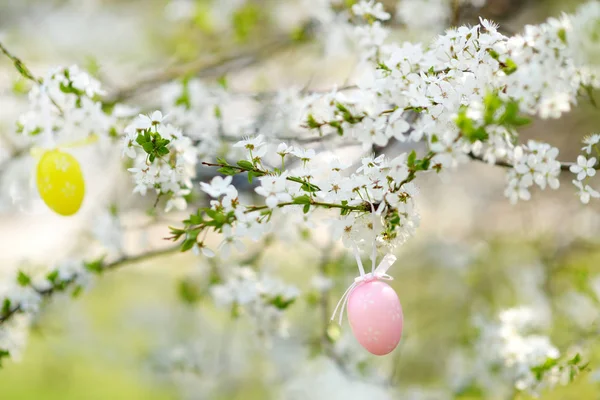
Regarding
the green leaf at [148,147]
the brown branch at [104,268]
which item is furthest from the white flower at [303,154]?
the brown branch at [104,268]

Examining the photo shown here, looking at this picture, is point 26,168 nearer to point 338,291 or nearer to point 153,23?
point 338,291

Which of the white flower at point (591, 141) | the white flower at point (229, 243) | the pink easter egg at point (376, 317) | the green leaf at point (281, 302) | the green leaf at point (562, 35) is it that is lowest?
the pink easter egg at point (376, 317)

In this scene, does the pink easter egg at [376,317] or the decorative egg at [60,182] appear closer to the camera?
the pink easter egg at [376,317]

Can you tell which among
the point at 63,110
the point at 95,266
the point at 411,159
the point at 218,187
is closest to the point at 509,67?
the point at 411,159

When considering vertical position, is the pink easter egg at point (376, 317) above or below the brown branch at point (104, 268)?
below

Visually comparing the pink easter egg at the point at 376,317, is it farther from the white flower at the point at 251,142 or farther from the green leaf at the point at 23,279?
the green leaf at the point at 23,279

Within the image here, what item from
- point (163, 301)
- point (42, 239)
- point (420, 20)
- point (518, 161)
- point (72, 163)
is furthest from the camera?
point (42, 239)

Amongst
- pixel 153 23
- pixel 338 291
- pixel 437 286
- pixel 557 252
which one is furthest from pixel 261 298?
pixel 153 23
